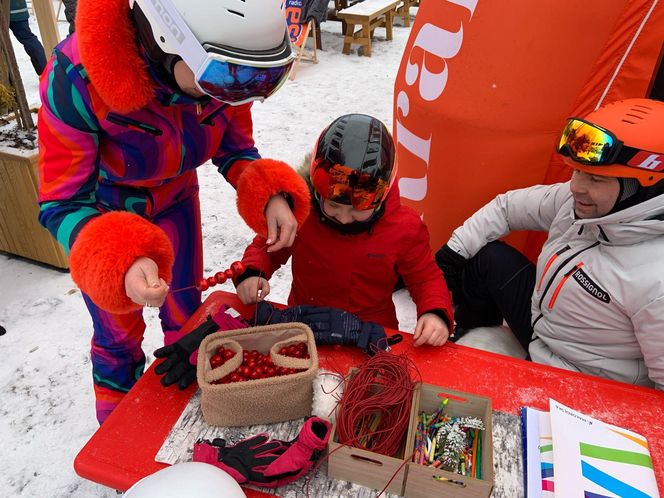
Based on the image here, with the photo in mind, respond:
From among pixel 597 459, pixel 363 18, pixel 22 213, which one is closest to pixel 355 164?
pixel 597 459

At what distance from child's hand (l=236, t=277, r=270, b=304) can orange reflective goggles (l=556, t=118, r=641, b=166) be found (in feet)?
3.43

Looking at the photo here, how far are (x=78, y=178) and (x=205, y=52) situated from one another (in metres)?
0.50

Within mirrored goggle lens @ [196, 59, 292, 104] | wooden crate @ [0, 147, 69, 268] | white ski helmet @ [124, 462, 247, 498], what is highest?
mirrored goggle lens @ [196, 59, 292, 104]

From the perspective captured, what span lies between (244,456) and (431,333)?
63 cm

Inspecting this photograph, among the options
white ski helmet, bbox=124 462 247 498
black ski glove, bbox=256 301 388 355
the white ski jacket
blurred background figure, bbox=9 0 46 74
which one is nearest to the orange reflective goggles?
the white ski jacket

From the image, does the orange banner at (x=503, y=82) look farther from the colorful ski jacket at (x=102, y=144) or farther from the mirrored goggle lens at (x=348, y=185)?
the colorful ski jacket at (x=102, y=144)

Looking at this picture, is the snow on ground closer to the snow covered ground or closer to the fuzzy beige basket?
the snow covered ground

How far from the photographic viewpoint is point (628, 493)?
40.4 inches

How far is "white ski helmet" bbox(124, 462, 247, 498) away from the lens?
0.80 m

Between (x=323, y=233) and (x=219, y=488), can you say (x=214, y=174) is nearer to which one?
(x=323, y=233)

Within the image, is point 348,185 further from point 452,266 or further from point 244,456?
point 452,266

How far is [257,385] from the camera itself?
109 centimetres

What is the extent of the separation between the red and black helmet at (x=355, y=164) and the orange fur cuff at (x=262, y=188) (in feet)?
0.23

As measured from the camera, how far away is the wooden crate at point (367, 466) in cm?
100
